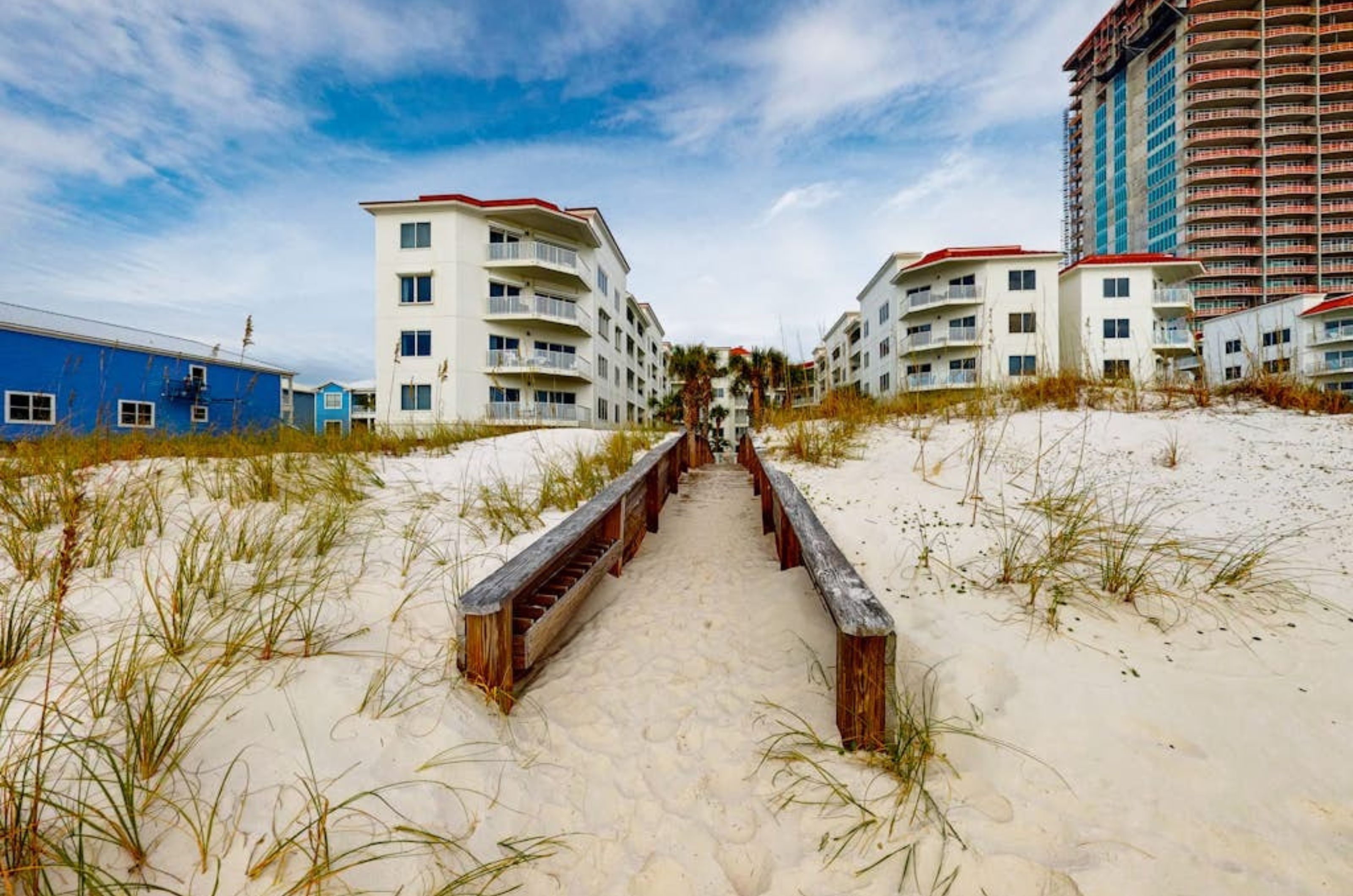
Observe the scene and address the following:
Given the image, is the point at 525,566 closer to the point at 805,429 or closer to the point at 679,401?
the point at 805,429

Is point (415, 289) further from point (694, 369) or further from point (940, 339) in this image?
point (940, 339)

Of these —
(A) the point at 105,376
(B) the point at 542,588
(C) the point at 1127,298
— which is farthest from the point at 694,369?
(C) the point at 1127,298

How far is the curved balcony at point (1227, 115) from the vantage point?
159 ft

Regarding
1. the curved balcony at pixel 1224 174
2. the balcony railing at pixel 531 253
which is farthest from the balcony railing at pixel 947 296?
the curved balcony at pixel 1224 174

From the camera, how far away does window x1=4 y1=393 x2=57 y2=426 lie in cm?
1759

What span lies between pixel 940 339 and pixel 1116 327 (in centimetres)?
1040

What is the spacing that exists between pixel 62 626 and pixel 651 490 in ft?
12.8

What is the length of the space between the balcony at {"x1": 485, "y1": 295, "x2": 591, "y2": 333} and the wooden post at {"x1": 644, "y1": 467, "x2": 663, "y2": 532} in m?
20.2

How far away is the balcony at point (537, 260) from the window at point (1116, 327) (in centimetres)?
3043

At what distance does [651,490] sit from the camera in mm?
5160

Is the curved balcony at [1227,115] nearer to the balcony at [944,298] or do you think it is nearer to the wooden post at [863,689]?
the balcony at [944,298]

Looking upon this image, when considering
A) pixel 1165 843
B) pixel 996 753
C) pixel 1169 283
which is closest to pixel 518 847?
pixel 996 753

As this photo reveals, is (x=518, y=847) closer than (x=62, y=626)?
Yes

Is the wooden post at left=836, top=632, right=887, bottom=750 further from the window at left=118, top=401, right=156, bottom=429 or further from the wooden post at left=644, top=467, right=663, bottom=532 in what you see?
the window at left=118, top=401, right=156, bottom=429
